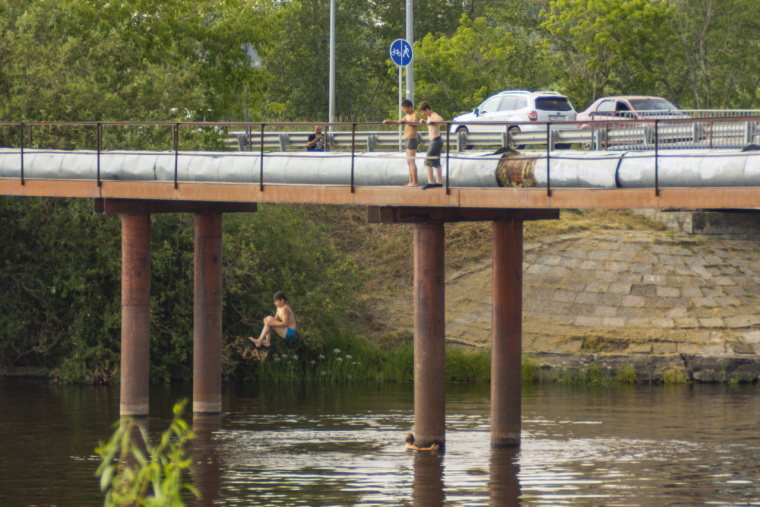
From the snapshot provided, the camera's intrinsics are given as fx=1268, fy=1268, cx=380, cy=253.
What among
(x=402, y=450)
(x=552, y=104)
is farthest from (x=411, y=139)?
(x=552, y=104)

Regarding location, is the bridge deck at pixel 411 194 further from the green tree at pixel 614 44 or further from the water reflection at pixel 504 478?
the green tree at pixel 614 44

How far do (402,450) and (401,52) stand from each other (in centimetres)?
1471

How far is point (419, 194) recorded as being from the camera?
831 inches

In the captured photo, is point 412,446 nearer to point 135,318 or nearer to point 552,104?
point 135,318

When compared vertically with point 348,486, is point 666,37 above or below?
above

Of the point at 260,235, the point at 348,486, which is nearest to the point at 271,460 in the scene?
the point at 348,486

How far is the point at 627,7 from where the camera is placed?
50.7 meters

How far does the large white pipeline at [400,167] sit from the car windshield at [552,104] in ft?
45.3

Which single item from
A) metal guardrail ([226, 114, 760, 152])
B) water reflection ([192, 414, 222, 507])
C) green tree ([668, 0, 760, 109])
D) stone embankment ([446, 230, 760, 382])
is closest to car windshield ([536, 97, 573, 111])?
metal guardrail ([226, 114, 760, 152])

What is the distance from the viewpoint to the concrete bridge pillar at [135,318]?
27.1 m

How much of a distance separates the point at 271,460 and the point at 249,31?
26570 millimetres

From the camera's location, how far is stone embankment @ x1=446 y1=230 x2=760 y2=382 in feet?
119

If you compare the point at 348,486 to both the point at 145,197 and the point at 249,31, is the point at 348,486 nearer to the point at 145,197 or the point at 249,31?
the point at 145,197

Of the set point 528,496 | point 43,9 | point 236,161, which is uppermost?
point 43,9
